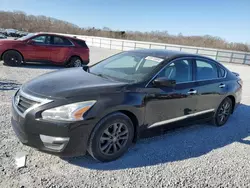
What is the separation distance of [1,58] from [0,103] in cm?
540

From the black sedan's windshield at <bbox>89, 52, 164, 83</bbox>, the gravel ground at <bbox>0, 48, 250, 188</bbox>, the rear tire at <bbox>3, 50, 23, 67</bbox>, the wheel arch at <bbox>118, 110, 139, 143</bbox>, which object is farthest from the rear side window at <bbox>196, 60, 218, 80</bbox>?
the rear tire at <bbox>3, 50, 23, 67</bbox>

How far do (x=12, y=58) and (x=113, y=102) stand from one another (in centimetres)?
832

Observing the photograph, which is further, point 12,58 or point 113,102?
point 12,58

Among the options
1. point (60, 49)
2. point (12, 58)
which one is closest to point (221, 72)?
point (60, 49)

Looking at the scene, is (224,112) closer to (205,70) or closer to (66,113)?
(205,70)

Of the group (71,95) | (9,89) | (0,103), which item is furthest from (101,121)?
(9,89)

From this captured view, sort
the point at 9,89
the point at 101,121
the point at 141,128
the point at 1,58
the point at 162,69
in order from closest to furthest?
the point at 101,121, the point at 141,128, the point at 162,69, the point at 9,89, the point at 1,58

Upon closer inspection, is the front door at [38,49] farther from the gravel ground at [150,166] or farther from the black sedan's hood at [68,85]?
the black sedan's hood at [68,85]

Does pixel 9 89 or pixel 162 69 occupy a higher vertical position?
pixel 162 69

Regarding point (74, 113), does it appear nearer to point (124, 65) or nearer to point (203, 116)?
point (124, 65)

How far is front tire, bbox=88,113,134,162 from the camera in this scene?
2971 mm

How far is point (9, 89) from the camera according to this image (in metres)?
6.24

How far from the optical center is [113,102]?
118 inches

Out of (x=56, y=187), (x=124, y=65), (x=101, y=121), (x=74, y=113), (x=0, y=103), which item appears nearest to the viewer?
(x=56, y=187)
